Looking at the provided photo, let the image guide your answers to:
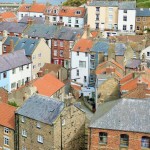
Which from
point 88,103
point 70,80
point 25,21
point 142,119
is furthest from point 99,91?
point 25,21

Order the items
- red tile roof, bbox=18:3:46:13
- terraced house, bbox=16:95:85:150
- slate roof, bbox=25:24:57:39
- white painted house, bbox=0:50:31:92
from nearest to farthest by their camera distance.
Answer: terraced house, bbox=16:95:85:150, white painted house, bbox=0:50:31:92, slate roof, bbox=25:24:57:39, red tile roof, bbox=18:3:46:13

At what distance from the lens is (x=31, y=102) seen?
46.5 m

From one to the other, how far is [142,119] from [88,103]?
77.2 ft

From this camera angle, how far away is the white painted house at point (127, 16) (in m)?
94.2

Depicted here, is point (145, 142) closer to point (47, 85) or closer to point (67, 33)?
point (47, 85)

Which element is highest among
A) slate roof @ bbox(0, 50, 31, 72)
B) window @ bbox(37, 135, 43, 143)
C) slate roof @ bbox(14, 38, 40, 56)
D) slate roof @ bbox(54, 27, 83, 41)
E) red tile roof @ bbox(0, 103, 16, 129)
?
slate roof @ bbox(54, 27, 83, 41)

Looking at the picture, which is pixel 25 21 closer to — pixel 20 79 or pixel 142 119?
pixel 20 79

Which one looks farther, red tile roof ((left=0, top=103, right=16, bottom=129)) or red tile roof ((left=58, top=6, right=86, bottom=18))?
red tile roof ((left=58, top=6, right=86, bottom=18))

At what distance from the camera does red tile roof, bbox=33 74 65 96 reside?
58.6 meters

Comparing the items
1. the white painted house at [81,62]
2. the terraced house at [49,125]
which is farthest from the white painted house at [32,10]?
the terraced house at [49,125]

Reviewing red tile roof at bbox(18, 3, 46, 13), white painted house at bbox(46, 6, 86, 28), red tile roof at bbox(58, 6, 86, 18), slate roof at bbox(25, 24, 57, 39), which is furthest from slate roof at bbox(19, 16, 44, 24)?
red tile roof at bbox(18, 3, 46, 13)

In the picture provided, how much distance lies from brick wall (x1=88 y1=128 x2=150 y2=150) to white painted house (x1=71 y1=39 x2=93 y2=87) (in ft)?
103

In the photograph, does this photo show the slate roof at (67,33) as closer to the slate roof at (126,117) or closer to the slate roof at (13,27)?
the slate roof at (13,27)

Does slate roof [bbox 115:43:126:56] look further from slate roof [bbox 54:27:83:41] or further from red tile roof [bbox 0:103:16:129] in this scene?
red tile roof [bbox 0:103:16:129]
